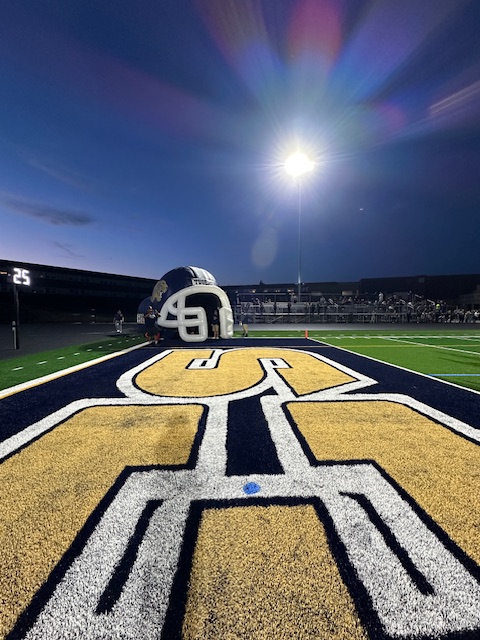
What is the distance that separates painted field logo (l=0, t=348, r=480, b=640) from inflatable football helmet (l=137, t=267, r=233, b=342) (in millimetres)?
8471

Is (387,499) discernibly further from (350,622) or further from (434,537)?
(350,622)

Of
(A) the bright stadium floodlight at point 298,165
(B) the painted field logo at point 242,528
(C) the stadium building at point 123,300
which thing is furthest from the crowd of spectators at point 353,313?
(B) the painted field logo at point 242,528

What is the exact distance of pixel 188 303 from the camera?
14.4 metres

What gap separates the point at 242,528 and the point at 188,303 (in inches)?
504

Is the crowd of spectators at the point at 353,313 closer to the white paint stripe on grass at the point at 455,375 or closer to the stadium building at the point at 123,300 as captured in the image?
the stadium building at the point at 123,300

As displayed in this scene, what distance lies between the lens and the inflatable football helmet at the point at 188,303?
40.6 ft

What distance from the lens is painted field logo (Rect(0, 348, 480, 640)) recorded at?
1.43 metres

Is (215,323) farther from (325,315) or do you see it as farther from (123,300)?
(123,300)

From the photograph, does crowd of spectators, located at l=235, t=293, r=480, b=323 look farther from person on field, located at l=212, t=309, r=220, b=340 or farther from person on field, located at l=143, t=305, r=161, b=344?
person on field, located at l=143, t=305, r=161, b=344

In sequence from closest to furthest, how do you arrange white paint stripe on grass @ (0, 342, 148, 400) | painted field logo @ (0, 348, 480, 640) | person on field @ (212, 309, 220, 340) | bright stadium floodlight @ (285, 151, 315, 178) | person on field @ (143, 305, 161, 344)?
1. painted field logo @ (0, 348, 480, 640)
2. white paint stripe on grass @ (0, 342, 148, 400)
3. person on field @ (143, 305, 161, 344)
4. person on field @ (212, 309, 220, 340)
5. bright stadium floodlight @ (285, 151, 315, 178)

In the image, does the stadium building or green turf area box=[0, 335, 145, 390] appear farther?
the stadium building

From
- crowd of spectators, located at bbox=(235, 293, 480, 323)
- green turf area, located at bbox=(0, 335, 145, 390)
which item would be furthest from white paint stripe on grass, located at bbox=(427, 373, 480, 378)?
crowd of spectators, located at bbox=(235, 293, 480, 323)

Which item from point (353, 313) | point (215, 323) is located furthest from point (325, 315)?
point (215, 323)

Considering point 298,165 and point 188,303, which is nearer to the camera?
point 188,303
